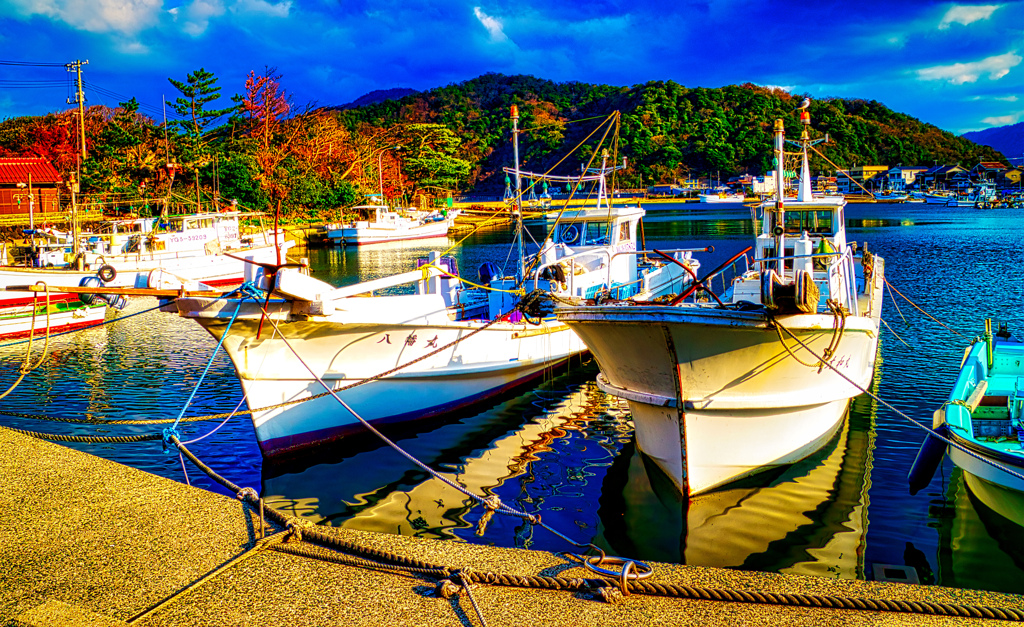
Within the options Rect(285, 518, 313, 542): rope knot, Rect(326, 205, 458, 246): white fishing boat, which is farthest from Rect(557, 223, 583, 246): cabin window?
Rect(326, 205, 458, 246): white fishing boat

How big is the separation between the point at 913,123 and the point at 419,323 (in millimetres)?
181534

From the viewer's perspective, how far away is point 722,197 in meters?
126

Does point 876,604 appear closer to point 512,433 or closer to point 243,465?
point 512,433

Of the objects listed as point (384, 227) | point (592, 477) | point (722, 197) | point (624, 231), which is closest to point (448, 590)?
point (592, 477)

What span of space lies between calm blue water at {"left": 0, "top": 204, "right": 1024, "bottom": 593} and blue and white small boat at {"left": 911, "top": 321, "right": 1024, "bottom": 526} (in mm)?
436

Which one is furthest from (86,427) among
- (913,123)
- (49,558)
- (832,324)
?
(913,123)

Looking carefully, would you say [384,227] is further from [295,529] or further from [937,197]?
[937,197]

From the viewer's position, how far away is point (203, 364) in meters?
16.4

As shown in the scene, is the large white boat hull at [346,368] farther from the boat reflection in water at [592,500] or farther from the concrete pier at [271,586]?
the concrete pier at [271,586]

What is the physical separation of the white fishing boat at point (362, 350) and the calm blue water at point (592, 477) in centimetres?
46

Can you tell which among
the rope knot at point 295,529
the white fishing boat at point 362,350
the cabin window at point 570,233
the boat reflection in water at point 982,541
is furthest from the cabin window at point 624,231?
the rope knot at point 295,529

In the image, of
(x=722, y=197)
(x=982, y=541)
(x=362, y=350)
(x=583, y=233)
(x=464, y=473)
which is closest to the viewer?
(x=982, y=541)

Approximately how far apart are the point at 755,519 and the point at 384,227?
160 feet

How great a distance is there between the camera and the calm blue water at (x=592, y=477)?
24.3 ft
